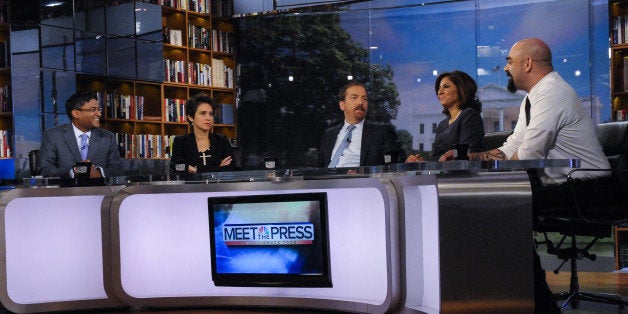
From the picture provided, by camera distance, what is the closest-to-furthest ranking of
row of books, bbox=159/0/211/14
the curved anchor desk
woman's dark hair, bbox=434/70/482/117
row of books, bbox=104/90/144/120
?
the curved anchor desk, woman's dark hair, bbox=434/70/482/117, row of books, bbox=104/90/144/120, row of books, bbox=159/0/211/14

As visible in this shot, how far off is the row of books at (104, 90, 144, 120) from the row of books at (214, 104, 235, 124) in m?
0.95

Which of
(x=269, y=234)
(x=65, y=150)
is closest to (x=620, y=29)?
(x=269, y=234)

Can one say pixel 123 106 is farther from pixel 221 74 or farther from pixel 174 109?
pixel 221 74

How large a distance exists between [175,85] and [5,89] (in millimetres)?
1775

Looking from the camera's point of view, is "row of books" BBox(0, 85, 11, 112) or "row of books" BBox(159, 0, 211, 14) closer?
"row of books" BBox(0, 85, 11, 112)

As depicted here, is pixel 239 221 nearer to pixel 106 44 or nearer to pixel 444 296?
pixel 444 296

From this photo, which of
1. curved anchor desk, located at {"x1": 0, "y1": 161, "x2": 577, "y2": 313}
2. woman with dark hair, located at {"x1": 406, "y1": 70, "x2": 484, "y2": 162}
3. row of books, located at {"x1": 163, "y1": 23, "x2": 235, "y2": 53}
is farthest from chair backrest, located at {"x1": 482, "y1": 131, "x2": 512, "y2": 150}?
row of books, located at {"x1": 163, "y1": 23, "x2": 235, "y2": 53}

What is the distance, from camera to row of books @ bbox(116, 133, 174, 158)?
725 cm

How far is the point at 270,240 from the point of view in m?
3.67

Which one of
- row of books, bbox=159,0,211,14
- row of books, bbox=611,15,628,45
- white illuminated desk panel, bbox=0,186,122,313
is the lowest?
white illuminated desk panel, bbox=0,186,122,313

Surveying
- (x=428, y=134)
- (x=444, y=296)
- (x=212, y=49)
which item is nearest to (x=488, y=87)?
(x=428, y=134)

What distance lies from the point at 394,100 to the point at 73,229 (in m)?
4.19

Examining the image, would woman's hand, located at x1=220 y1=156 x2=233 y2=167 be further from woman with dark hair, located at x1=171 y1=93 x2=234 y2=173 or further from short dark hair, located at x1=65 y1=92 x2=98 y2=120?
short dark hair, located at x1=65 y1=92 x2=98 y2=120

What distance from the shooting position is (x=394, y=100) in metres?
7.58
